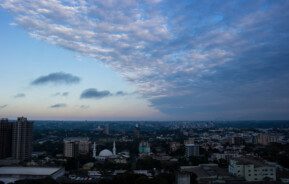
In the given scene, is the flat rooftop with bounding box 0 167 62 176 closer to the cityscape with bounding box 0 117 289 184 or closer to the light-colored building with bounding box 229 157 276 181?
the cityscape with bounding box 0 117 289 184

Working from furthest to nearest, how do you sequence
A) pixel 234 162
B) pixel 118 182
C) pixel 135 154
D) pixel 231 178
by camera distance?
pixel 135 154 < pixel 234 162 < pixel 231 178 < pixel 118 182

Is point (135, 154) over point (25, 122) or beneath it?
beneath

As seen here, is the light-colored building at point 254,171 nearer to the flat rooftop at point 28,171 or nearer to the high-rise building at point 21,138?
the flat rooftop at point 28,171

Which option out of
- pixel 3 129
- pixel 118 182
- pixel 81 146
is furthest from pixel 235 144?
pixel 118 182

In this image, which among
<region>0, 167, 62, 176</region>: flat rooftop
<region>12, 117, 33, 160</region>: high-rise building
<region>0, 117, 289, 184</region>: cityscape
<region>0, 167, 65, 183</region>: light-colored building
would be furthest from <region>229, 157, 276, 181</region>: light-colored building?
<region>12, 117, 33, 160</region>: high-rise building

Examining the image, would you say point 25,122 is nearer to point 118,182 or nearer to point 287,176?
point 118,182

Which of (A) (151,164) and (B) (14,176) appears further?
(A) (151,164)

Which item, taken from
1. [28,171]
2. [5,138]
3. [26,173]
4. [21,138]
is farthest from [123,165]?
[5,138]
